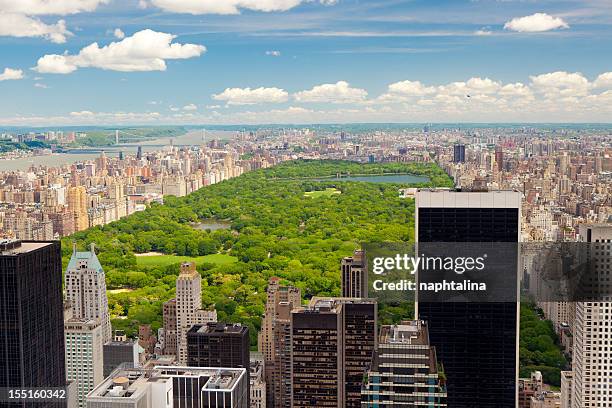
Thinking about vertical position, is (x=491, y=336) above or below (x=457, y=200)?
below

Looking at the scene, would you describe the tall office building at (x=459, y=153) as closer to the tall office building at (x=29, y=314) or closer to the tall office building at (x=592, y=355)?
the tall office building at (x=592, y=355)

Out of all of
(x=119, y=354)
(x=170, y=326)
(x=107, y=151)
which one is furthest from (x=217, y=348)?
(x=107, y=151)

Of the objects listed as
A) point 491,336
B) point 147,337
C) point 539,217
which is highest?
point 539,217

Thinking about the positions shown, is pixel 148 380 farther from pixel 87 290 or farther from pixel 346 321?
pixel 87 290

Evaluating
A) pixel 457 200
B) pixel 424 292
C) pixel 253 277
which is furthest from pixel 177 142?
pixel 424 292

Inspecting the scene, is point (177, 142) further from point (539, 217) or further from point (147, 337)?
point (539, 217)

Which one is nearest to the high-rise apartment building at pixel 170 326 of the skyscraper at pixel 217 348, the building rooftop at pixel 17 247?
the skyscraper at pixel 217 348

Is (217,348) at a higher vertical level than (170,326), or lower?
higher
